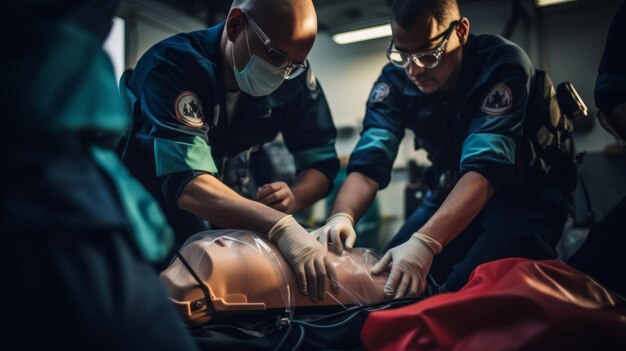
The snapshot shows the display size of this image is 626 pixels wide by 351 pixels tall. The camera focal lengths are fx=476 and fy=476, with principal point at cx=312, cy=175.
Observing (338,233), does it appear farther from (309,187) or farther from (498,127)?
(498,127)

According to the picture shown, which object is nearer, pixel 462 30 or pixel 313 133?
pixel 462 30

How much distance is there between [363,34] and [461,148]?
8.53ft

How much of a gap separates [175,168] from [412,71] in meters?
0.70

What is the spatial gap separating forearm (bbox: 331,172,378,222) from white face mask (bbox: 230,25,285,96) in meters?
0.35

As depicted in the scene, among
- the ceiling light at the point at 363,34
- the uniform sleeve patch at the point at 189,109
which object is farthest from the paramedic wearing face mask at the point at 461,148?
the ceiling light at the point at 363,34

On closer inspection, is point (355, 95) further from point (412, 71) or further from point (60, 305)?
point (60, 305)

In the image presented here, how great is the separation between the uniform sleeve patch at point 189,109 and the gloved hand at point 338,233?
1.26ft

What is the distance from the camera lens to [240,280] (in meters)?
0.84

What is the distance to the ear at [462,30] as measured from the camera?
4.38 feet

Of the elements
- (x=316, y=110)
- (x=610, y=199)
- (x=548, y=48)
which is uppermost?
(x=316, y=110)

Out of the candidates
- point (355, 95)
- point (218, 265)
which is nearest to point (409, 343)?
point (218, 265)

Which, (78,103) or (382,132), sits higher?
(78,103)

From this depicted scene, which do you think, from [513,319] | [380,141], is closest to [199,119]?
[380,141]

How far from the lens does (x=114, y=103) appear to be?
1.61ft
